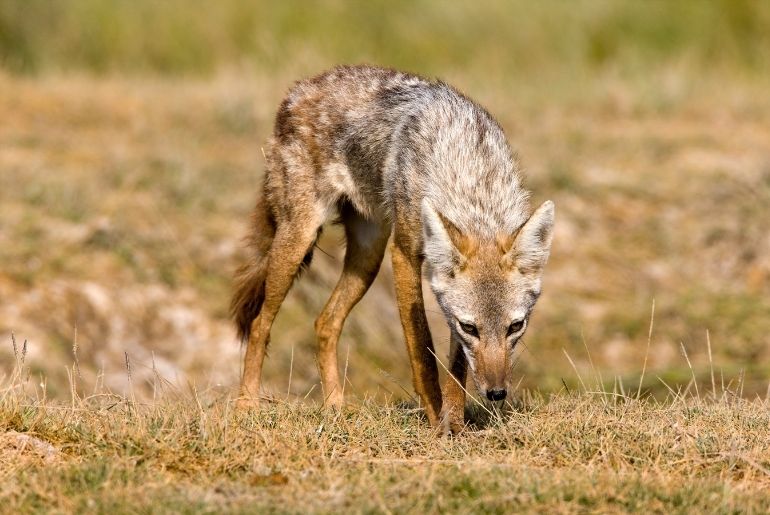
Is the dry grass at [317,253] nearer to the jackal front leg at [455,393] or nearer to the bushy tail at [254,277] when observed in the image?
the bushy tail at [254,277]

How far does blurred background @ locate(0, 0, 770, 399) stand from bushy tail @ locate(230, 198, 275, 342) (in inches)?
18.7

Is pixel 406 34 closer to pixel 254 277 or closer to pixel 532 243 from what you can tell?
pixel 254 277

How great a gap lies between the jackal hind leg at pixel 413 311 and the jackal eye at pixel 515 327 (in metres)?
0.70

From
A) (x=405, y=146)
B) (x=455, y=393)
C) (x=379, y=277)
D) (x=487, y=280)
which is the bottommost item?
(x=379, y=277)

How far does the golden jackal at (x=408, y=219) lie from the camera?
5543mm

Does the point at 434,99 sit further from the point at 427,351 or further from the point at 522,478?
the point at 522,478

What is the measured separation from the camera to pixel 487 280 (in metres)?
5.51

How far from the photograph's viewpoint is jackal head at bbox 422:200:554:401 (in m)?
5.41

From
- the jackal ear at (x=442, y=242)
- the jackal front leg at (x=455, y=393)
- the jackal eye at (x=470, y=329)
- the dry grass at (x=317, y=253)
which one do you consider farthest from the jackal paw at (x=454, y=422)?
the dry grass at (x=317, y=253)

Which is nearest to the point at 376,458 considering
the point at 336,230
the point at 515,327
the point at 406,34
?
the point at 515,327

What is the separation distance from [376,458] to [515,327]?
0.96 meters

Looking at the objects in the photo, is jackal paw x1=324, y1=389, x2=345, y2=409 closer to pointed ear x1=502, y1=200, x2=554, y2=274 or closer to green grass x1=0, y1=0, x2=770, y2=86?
pointed ear x1=502, y1=200, x2=554, y2=274

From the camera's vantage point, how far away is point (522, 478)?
455 centimetres

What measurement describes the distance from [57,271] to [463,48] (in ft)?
29.3
